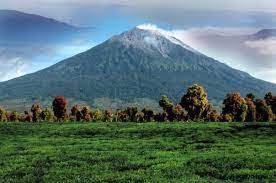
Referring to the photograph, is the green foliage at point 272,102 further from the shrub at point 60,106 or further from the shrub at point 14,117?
the shrub at point 14,117

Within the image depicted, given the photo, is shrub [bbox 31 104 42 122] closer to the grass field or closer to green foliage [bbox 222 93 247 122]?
green foliage [bbox 222 93 247 122]

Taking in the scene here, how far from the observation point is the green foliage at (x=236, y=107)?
476ft

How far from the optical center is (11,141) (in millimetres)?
63594

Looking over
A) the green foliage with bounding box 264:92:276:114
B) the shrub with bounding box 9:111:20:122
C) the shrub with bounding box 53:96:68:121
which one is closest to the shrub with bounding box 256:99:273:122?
the green foliage with bounding box 264:92:276:114

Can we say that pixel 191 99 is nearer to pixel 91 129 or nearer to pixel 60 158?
pixel 91 129

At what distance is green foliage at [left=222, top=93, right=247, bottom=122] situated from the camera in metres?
145

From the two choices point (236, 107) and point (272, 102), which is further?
point (272, 102)

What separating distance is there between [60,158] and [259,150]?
17.3 metres

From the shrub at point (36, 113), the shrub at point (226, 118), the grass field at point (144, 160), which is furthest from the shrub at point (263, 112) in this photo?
the grass field at point (144, 160)

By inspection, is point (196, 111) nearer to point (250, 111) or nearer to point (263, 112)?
point (250, 111)

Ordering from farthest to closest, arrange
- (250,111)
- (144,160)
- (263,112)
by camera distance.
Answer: (263,112), (250,111), (144,160)

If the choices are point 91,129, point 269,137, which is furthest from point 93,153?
point 91,129

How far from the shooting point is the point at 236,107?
14500 centimetres

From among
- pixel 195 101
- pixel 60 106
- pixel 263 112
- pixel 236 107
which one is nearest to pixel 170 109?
pixel 195 101
